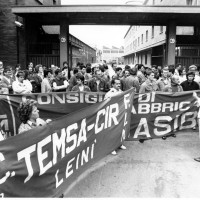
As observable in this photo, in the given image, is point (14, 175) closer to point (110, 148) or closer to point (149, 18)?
point (110, 148)

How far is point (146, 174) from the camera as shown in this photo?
454 cm

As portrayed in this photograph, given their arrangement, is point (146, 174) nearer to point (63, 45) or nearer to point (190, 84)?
point (190, 84)

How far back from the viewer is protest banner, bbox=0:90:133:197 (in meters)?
2.65

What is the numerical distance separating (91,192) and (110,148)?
108 centimetres

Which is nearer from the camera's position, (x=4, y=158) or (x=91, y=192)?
(x=4, y=158)

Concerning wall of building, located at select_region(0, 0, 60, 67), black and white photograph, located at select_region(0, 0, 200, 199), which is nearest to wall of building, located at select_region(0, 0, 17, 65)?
wall of building, located at select_region(0, 0, 60, 67)

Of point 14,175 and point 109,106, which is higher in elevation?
point 109,106

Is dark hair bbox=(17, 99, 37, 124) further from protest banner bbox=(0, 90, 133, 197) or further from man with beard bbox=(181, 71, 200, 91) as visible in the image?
man with beard bbox=(181, 71, 200, 91)

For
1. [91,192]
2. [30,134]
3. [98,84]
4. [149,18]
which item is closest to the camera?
[30,134]

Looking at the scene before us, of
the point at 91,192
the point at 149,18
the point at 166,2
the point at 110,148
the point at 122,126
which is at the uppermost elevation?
the point at 166,2

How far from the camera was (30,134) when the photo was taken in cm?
285

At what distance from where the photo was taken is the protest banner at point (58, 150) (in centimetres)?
265

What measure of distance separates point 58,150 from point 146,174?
1952mm

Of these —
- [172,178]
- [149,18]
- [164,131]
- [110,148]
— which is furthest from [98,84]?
[149,18]
